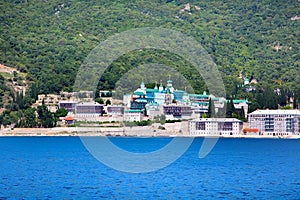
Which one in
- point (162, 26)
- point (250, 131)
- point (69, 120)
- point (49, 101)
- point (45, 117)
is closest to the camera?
point (250, 131)

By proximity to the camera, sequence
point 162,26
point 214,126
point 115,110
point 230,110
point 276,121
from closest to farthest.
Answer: point 276,121
point 214,126
point 230,110
point 115,110
point 162,26

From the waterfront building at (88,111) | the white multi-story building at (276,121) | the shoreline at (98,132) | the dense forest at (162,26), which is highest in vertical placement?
the dense forest at (162,26)

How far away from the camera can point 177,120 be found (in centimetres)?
10581

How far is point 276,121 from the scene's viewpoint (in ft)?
319

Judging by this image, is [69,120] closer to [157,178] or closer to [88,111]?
[88,111]

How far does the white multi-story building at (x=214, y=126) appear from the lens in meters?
98.1

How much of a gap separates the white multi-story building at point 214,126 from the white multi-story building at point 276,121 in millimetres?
2075

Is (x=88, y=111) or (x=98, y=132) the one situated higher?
(x=88, y=111)

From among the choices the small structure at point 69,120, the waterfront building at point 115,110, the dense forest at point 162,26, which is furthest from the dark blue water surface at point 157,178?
the dense forest at point 162,26

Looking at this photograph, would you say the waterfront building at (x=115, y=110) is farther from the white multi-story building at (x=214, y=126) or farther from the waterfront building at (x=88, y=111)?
the white multi-story building at (x=214, y=126)

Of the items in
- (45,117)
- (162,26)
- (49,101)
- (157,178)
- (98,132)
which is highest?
(162,26)

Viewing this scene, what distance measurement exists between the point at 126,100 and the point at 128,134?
11050 millimetres

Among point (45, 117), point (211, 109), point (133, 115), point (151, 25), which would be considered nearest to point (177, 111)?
point (133, 115)

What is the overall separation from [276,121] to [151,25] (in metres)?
66.7
